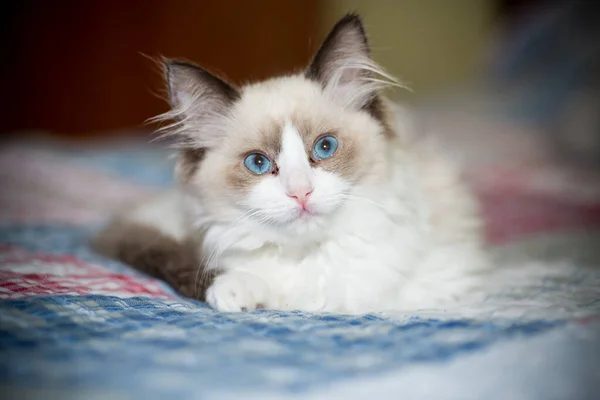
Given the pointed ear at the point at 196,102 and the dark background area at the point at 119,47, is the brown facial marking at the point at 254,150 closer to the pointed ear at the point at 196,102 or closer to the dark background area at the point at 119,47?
the pointed ear at the point at 196,102

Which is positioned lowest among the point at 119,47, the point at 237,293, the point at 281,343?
the point at 281,343

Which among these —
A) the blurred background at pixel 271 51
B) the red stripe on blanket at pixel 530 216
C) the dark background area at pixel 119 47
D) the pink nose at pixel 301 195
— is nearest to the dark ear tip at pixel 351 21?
the pink nose at pixel 301 195

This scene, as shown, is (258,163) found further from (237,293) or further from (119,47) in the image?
(119,47)

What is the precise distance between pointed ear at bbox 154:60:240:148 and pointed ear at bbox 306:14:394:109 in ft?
0.77

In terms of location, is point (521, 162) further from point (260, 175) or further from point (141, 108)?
point (141, 108)

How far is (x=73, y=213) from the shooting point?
7.88ft

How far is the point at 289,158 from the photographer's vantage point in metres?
1.25

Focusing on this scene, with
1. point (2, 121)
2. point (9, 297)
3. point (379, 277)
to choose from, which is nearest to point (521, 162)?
point (379, 277)

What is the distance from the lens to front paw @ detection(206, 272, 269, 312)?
1.20 metres

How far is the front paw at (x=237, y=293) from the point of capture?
3.92 ft

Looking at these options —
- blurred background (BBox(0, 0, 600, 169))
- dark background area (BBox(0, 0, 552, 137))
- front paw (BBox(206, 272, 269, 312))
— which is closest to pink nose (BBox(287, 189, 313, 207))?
front paw (BBox(206, 272, 269, 312))

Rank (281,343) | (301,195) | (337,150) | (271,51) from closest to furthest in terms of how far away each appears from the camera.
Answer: (281,343)
(301,195)
(337,150)
(271,51)

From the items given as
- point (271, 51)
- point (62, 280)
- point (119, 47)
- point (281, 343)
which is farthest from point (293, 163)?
point (271, 51)

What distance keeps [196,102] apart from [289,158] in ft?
1.07
